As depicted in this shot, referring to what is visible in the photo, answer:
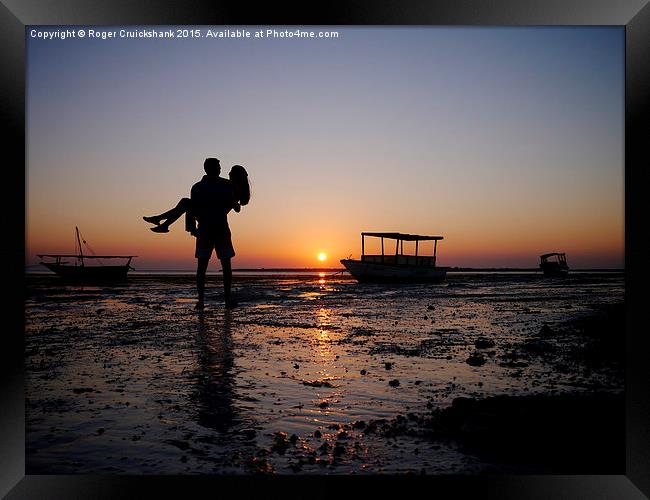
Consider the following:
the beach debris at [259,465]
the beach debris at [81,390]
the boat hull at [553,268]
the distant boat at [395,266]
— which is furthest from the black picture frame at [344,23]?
the boat hull at [553,268]

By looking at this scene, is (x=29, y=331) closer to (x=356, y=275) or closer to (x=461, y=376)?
(x=461, y=376)

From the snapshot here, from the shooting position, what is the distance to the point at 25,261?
370 cm

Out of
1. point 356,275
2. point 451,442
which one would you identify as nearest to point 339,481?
point 451,442

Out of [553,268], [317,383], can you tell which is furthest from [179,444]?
[553,268]

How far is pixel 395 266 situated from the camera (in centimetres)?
3366

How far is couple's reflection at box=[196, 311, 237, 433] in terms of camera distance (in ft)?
11.0

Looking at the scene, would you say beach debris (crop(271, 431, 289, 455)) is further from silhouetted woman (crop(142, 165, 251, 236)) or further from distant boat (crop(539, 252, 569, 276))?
distant boat (crop(539, 252, 569, 276))

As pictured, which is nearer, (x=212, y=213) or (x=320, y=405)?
(x=320, y=405)

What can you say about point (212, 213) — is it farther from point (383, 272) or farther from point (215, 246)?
point (383, 272)

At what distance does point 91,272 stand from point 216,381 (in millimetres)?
32312

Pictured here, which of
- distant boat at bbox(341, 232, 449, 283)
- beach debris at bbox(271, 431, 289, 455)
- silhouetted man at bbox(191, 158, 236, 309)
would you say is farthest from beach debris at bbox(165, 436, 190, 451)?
distant boat at bbox(341, 232, 449, 283)

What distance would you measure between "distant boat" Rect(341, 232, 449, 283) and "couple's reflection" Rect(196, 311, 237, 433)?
26156 mm

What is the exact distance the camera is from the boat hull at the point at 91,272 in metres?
33.3

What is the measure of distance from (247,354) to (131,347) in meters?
1.56
